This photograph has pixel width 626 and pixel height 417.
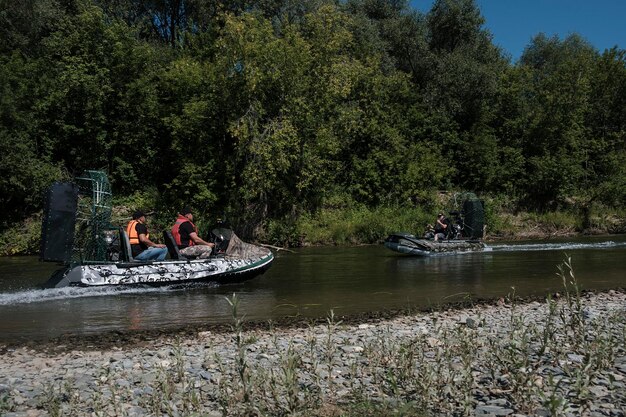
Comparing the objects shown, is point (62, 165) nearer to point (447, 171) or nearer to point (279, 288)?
point (279, 288)

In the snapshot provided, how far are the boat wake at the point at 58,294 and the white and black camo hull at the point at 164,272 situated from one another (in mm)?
136

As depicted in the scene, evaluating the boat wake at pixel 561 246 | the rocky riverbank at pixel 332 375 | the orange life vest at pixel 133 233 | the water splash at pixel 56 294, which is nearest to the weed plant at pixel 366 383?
the rocky riverbank at pixel 332 375

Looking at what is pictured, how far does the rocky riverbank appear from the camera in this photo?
557 centimetres

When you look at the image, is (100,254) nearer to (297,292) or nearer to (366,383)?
(297,292)

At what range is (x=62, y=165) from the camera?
2931 cm

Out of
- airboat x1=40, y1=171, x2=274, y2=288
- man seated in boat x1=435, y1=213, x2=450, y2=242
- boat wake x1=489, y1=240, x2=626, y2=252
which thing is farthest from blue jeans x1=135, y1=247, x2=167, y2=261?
boat wake x1=489, y1=240, x2=626, y2=252

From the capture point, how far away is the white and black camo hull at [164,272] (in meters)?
13.9

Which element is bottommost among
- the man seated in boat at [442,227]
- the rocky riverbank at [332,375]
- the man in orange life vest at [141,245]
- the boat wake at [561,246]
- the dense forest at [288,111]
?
the rocky riverbank at [332,375]

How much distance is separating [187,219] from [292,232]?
13305 mm

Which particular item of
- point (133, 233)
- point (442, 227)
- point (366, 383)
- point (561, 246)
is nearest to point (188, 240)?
point (133, 233)

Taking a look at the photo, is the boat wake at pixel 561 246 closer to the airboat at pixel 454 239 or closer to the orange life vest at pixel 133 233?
the airboat at pixel 454 239

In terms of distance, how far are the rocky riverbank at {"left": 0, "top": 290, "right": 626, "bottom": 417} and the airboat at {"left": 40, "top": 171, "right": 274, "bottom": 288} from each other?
4595 millimetres

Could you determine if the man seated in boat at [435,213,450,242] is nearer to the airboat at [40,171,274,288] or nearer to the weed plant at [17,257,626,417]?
the airboat at [40,171,274,288]

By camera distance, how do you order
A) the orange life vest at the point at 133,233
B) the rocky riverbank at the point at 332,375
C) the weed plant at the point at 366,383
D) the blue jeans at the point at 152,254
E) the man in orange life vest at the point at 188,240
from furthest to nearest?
the man in orange life vest at the point at 188,240 → the orange life vest at the point at 133,233 → the blue jeans at the point at 152,254 → the rocky riverbank at the point at 332,375 → the weed plant at the point at 366,383
